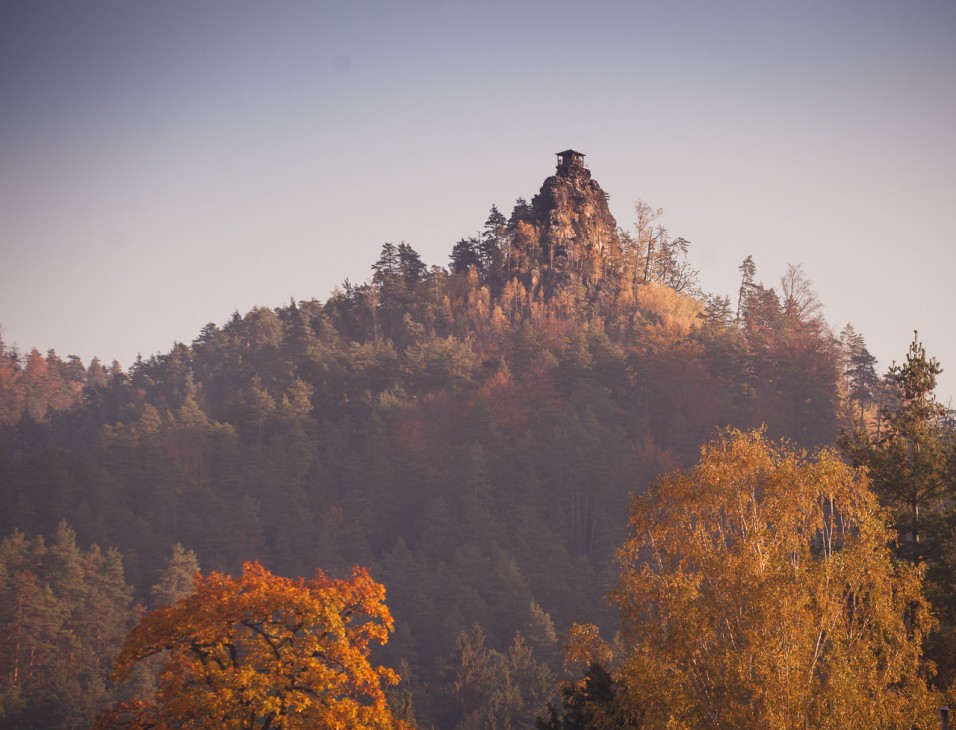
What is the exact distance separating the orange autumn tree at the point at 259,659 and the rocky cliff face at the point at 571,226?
3606 inches

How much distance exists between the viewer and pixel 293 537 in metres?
88.1

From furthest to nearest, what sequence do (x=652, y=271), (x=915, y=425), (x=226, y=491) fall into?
(x=652, y=271)
(x=226, y=491)
(x=915, y=425)

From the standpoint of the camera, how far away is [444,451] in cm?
9631

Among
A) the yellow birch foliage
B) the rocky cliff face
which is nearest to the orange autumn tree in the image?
the yellow birch foliage

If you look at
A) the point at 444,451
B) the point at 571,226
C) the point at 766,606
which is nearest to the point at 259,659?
the point at 766,606

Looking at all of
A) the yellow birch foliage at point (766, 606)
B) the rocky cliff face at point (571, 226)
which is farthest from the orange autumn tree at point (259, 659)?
the rocky cliff face at point (571, 226)

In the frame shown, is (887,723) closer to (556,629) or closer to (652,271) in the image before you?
(556,629)

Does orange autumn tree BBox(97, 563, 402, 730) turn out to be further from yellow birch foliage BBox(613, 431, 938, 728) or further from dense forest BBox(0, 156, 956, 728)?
dense forest BBox(0, 156, 956, 728)

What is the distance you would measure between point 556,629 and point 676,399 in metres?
32.9

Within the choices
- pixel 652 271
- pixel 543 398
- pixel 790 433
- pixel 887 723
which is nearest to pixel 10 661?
pixel 543 398

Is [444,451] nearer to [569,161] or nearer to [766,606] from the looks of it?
[569,161]

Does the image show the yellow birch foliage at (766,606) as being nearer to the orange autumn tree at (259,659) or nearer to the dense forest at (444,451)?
the orange autumn tree at (259,659)

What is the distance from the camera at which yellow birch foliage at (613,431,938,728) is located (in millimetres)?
22016

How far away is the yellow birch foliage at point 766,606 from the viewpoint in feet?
72.2
